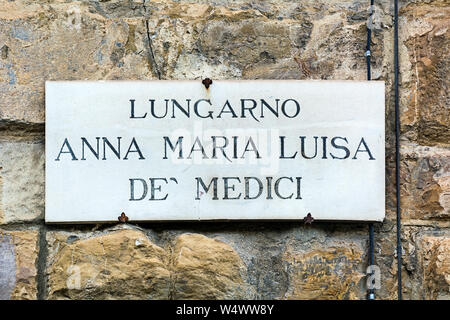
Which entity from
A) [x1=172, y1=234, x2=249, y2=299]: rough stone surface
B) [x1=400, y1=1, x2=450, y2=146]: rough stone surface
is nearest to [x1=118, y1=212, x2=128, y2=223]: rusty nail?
[x1=172, y1=234, x2=249, y2=299]: rough stone surface

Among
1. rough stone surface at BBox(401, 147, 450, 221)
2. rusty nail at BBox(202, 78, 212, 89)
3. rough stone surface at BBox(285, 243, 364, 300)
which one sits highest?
rusty nail at BBox(202, 78, 212, 89)

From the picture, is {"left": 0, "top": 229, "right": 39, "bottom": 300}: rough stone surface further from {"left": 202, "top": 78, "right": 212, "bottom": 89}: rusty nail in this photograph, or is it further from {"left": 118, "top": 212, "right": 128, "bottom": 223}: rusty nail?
{"left": 202, "top": 78, "right": 212, "bottom": 89}: rusty nail

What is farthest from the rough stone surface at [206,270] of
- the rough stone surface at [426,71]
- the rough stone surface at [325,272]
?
the rough stone surface at [426,71]

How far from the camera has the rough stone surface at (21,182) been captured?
5.93ft

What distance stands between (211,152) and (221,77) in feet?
0.62

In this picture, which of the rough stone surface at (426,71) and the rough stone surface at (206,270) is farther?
the rough stone surface at (426,71)

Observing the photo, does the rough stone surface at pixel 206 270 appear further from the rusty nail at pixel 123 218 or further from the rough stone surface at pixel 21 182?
the rough stone surface at pixel 21 182

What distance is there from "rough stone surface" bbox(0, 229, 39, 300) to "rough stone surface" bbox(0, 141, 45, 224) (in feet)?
0.14

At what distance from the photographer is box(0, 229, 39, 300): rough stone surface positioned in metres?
1.76

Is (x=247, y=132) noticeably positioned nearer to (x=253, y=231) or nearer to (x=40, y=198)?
(x=253, y=231)

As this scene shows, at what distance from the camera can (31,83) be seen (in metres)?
1.84

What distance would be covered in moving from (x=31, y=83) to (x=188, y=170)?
1.39ft

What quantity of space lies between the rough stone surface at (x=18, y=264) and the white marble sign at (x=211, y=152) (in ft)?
0.28

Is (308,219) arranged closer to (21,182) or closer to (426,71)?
(426,71)
